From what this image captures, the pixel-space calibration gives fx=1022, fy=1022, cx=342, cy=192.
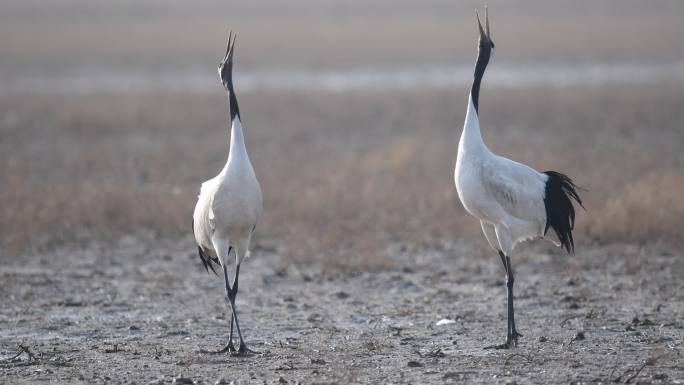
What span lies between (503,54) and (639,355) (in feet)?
79.8

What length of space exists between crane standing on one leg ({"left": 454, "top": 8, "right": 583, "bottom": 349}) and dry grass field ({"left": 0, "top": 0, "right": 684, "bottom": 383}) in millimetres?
697

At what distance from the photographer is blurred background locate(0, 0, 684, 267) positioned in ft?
36.8

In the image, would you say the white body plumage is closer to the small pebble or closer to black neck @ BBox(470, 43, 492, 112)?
the small pebble

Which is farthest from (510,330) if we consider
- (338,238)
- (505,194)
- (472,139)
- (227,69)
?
(338,238)

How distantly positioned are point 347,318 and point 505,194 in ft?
5.45

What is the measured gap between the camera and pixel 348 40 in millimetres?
36594

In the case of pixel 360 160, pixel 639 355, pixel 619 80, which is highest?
pixel 619 80

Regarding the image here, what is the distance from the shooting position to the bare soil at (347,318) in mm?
6613

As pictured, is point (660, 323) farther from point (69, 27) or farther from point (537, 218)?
point (69, 27)

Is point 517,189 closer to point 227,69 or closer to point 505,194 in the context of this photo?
point 505,194

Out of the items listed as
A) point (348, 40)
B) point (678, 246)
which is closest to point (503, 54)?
point (348, 40)

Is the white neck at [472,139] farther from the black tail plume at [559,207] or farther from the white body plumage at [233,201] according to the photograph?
the white body plumage at [233,201]

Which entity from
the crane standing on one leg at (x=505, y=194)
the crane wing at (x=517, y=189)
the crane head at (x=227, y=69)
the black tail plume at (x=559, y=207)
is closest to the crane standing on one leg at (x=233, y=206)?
the crane head at (x=227, y=69)

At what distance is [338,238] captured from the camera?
1073cm
